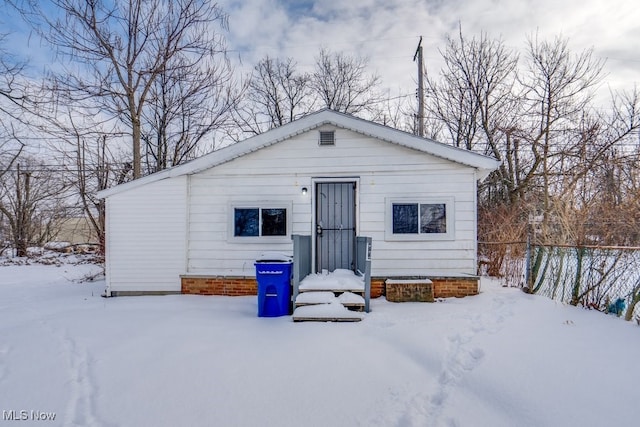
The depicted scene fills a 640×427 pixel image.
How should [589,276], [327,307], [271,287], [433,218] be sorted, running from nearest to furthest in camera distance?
[327,307] → [589,276] → [271,287] → [433,218]

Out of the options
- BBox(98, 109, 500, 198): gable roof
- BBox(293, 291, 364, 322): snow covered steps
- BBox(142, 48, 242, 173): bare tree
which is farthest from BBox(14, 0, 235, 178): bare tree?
BBox(293, 291, 364, 322): snow covered steps

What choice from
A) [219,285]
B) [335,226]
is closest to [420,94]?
[335,226]

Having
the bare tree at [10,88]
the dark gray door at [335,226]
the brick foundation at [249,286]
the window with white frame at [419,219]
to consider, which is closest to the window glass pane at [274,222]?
the dark gray door at [335,226]

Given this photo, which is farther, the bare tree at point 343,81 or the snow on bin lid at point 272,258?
the bare tree at point 343,81

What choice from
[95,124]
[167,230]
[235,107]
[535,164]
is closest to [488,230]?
[535,164]

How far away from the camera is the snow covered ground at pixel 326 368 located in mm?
2621

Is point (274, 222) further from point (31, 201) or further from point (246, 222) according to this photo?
point (31, 201)

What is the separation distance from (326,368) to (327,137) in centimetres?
472

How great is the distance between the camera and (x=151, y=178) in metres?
7.04

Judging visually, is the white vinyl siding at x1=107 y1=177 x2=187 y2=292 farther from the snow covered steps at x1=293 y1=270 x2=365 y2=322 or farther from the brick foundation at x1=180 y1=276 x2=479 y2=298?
the snow covered steps at x1=293 y1=270 x2=365 y2=322

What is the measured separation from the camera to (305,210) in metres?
6.92

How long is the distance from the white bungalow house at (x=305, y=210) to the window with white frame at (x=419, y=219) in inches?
0.8

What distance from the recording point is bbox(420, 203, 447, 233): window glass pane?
6.64m

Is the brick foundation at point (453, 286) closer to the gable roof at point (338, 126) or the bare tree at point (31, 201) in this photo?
the gable roof at point (338, 126)
